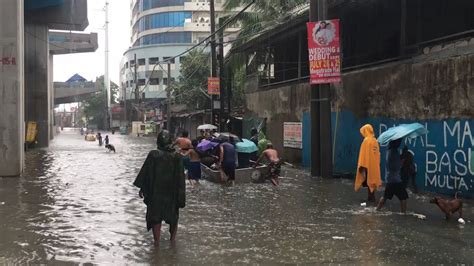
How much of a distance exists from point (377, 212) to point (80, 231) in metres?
5.61

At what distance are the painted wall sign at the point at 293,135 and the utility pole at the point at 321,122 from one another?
395cm

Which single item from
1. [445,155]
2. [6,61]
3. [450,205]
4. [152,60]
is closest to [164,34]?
[152,60]

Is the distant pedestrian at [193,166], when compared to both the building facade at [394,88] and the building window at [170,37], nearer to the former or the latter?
the building facade at [394,88]

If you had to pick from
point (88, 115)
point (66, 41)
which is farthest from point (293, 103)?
point (88, 115)

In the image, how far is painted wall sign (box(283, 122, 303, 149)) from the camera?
2059 centimetres

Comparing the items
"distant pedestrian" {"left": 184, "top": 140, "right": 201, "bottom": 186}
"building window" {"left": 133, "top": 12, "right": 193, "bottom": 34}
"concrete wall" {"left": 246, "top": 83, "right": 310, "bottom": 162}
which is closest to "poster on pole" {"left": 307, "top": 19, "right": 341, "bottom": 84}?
"concrete wall" {"left": 246, "top": 83, "right": 310, "bottom": 162}

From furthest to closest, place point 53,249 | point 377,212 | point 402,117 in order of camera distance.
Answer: point 402,117
point 377,212
point 53,249

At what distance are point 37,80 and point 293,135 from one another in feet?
73.1

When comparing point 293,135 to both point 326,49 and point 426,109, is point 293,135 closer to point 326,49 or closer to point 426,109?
point 326,49

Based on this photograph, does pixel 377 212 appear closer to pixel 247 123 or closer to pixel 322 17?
pixel 322 17

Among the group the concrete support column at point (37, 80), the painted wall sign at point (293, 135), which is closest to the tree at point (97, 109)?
the concrete support column at point (37, 80)

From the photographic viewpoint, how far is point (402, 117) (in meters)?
14.0

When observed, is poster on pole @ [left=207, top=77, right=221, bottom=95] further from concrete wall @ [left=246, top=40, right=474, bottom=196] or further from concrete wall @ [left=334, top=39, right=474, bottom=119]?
concrete wall @ [left=334, top=39, right=474, bottom=119]

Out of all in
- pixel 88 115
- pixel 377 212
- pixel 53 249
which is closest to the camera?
pixel 53 249
